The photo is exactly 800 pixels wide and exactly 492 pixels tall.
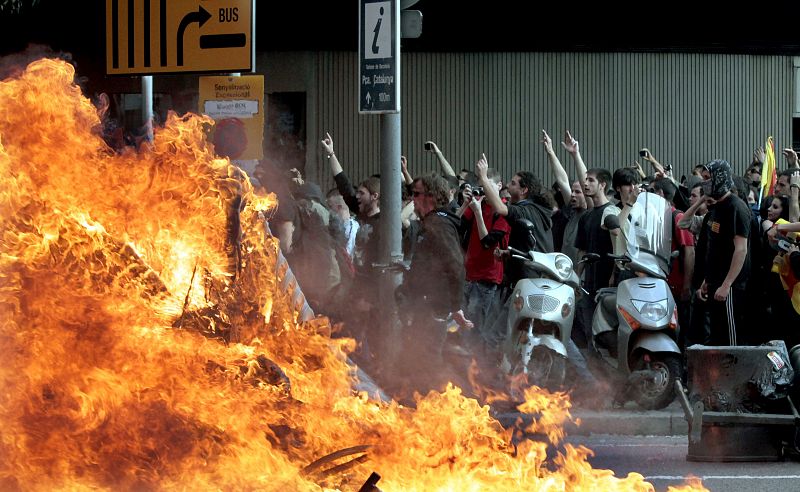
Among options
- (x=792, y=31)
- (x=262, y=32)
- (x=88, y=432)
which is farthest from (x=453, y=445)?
(x=792, y=31)

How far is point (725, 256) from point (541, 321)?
177 cm

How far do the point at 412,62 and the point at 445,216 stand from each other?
30.7 ft

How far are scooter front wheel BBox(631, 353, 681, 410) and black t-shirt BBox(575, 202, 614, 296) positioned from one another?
1.39m

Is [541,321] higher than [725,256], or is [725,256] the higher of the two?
[725,256]

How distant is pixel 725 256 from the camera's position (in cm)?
975

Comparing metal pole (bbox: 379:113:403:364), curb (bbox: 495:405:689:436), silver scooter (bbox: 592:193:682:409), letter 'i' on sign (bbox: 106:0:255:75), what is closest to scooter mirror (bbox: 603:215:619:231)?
silver scooter (bbox: 592:193:682:409)

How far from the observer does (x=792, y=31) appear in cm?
1861

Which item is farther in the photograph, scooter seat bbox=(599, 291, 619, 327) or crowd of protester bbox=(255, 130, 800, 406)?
scooter seat bbox=(599, 291, 619, 327)

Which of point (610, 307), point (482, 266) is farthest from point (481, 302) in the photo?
point (610, 307)

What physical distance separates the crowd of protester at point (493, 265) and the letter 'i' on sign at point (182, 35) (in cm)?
137

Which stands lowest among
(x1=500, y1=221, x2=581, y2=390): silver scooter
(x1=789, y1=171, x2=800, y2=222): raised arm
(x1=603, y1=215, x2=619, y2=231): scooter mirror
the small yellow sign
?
(x1=500, y1=221, x2=581, y2=390): silver scooter

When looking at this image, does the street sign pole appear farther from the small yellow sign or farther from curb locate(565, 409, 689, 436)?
curb locate(565, 409, 689, 436)

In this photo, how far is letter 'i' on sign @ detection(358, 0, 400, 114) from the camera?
29.9 feet

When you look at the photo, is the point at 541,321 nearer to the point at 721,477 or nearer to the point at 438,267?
the point at 438,267
